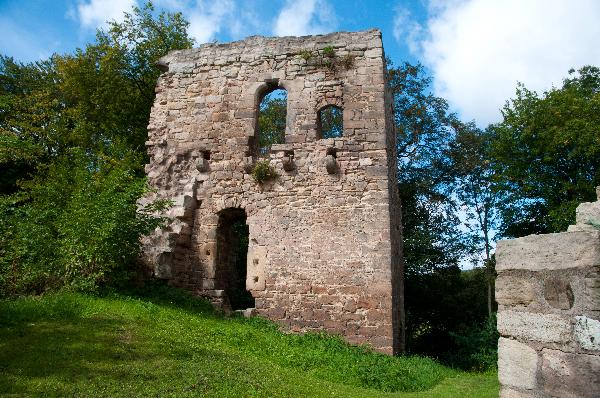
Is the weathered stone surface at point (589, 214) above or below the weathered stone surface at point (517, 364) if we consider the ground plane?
above

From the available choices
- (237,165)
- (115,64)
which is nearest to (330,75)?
(237,165)

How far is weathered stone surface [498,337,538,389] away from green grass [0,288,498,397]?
3075 millimetres

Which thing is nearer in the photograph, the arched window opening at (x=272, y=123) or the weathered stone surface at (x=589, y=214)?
the weathered stone surface at (x=589, y=214)

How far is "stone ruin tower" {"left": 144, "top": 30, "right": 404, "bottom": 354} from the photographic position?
9977 millimetres

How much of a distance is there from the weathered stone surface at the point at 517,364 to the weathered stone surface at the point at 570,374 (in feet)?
0.21

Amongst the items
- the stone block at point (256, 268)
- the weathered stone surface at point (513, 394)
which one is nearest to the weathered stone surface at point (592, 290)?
the weathered stone surface at point (513, 394)

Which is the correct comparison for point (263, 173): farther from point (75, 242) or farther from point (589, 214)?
point (589, 214)

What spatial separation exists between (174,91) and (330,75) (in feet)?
13.6

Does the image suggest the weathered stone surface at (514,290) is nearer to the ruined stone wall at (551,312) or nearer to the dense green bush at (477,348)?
the ruined stone wall at (551,312)

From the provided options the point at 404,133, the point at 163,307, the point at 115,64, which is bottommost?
the point at 163,307

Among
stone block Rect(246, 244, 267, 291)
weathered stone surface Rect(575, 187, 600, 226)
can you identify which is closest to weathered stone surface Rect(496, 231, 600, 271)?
weathered stone surface Rect(575, 187, 600, 226)

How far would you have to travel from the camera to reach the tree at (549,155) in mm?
13914

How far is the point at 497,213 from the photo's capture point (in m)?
17.3

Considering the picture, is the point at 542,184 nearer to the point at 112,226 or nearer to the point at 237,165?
the point at 237,165
